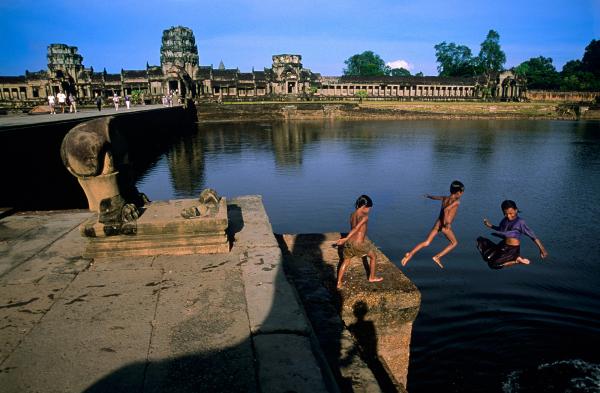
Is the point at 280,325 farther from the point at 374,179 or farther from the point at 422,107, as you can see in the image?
the point at 422,107

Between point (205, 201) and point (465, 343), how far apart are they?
4.69m

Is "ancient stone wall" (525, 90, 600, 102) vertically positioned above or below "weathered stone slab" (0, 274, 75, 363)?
above

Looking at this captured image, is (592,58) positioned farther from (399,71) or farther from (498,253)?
(498,253)

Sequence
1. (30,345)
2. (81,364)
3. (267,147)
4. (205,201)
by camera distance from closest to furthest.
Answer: (81,364)
(30,345)
(205,201)
(267,147)

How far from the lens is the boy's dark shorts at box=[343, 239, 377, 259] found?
535 centimetres

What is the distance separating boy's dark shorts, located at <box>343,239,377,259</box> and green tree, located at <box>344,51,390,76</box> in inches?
5045

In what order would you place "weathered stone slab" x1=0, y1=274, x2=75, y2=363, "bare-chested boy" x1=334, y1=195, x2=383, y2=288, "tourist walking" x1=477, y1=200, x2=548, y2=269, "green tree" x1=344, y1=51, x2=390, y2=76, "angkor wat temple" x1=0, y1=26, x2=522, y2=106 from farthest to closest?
"green tree" x1=344, y1=51, x2=390, y2=76 < "angkor wat temple" x1=0, y1=26, x2=522, y2=106 < "tourist walking" x1=477, y1=200, x2=548, y2=269 < "bare-chested boy" x1=334, y1=195, x2=383, y2=288 < "weathered stone slab" x1=0, y1=274, x2=75, y2=363

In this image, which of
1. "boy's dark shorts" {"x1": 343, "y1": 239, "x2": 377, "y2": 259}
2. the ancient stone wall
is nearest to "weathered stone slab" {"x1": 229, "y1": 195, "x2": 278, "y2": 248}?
"boy's dark shorts" {"x1": 343, "y1": 239, "x2": 377, "y2": 259}

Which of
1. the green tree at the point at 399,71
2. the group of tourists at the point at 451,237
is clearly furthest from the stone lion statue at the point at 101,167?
the green tree at the point at 399,71

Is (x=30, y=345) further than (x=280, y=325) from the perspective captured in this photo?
No

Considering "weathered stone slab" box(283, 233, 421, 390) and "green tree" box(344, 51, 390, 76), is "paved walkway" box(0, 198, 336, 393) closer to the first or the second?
"weathered stone slab" box(283, 233, 421, 390)

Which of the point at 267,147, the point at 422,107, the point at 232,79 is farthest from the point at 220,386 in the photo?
the point at 232,79

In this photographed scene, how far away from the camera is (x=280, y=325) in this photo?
3.62m

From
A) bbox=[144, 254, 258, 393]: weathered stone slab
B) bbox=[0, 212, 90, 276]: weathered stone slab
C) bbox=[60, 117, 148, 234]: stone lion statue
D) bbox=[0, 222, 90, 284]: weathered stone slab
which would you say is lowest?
bbox=[144, 254, 258, 393]: weathered stone slab
